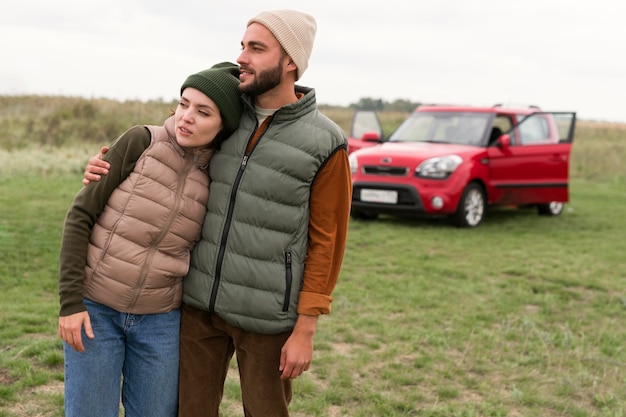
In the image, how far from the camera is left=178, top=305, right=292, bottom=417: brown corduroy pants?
255 cm

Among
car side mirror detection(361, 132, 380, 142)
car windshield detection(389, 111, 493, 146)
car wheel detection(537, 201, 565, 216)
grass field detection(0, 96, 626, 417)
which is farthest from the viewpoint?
car wheel detection(537, 201, 565, 216)

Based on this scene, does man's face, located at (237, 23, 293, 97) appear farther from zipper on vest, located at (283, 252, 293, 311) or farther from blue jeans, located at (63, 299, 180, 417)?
blue jeans, located at (63, 299, 180, 417)

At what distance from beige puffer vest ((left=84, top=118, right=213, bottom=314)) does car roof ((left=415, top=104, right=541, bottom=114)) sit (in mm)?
9209

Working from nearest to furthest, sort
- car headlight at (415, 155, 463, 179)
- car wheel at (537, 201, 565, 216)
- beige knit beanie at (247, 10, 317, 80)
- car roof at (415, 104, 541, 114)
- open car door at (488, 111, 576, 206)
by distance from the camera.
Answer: beige knit beanie at (247, 10, 317, 80) < car headlight at (415, 155, 463, 179) < open car door at (488, 111, 576, 206) < car roof at (415, 104, 541, 114) < car wheel at (537, 201, 565, 216)

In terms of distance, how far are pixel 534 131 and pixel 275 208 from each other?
9.50 metres

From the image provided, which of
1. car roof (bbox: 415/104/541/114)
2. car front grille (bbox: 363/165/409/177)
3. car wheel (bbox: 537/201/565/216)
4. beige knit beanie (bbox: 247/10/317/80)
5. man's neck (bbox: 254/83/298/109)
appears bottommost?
car wheel (bbox: 537/201/565/216)

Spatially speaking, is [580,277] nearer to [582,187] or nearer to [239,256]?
[239,256]

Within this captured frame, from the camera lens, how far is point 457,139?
10797mm

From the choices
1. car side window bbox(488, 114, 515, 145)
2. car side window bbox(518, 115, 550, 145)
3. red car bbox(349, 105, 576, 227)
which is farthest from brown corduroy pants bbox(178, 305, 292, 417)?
car side window bbox(518, 115, 550, 145)

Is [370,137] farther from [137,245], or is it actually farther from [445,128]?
[137,245]

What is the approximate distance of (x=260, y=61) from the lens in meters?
2.42

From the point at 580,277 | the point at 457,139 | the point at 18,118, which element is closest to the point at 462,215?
the point at 457,139

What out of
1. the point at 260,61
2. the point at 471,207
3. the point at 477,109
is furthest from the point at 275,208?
the point at 477,109

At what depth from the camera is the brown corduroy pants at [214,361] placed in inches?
100
